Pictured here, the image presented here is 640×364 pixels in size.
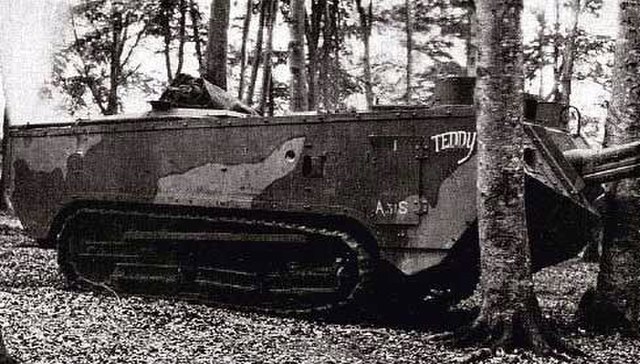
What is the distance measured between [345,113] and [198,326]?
2.32 meters

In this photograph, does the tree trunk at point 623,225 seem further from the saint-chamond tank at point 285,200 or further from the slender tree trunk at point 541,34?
the slender tree trunk at point 541,34

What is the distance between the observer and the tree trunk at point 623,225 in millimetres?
8219

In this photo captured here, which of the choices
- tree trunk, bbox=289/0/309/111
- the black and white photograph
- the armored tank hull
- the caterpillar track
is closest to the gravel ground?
the black and white photograph

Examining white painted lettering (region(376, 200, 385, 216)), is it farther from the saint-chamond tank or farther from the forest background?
the forest background

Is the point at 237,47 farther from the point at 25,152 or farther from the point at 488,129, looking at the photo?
the point at 488,129

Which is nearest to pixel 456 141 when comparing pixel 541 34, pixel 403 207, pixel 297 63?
pixel 403 207

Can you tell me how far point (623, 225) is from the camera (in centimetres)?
825

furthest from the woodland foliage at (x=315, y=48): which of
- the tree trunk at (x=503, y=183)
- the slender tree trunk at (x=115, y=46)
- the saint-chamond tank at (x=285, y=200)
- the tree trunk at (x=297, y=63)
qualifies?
the tree trunk at (x=503, y=183)

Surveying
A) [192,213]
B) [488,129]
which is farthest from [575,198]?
[192,213]

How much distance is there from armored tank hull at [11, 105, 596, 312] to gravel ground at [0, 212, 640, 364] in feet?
1.37

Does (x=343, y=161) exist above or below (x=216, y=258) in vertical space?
above

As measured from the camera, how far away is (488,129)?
7047mm

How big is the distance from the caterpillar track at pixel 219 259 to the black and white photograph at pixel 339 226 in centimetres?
2

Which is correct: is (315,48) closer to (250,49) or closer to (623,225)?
(250,49)
